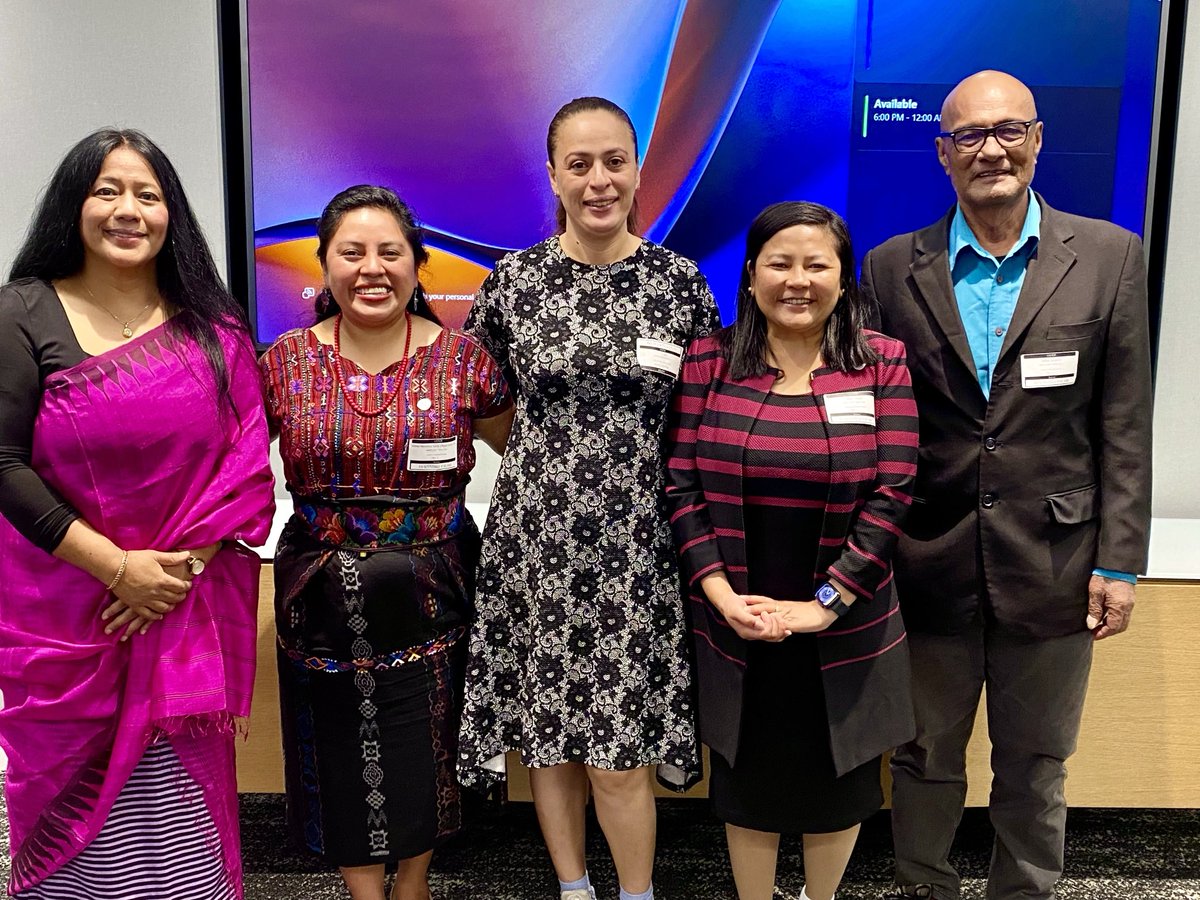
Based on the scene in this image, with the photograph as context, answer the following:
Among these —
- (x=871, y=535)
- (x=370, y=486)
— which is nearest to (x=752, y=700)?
(x=871, y=535)

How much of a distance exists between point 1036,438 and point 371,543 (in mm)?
1269

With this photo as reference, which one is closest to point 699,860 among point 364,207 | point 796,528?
point 796,528

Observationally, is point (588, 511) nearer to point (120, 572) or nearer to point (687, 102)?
point (120, 572)

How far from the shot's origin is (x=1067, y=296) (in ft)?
5.67

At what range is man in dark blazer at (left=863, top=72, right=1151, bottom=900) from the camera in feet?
5.66

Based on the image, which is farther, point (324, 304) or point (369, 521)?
point (324, 304)

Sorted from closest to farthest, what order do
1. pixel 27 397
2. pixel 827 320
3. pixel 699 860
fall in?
1. pixel 27 397
2. pixel 827 320
3. pixel 699 860

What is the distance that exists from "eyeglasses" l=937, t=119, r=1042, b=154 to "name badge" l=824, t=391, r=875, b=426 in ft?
1.73

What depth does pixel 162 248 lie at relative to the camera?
1.68 metres

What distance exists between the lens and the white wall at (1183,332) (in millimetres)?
2525

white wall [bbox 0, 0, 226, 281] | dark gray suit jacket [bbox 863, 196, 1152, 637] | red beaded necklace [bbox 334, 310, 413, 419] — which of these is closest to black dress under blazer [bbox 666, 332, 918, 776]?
dark gray suit jacket [bbox 863, 196, 1152, 637]

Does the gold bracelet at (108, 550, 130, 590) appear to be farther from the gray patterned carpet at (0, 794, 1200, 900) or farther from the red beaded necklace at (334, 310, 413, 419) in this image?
the gray patterned carpet at (0, 794, 1200, 900)

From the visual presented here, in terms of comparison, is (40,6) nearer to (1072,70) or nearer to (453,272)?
(453,272)

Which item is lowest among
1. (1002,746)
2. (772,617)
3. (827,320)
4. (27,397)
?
(1002,746)
